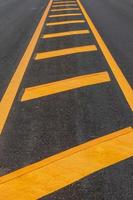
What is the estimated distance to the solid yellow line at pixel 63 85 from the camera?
21.0 ft

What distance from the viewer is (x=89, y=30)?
11969mm

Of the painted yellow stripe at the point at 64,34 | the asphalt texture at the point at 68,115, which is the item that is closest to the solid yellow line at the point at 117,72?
the asphalt texture at the point at 68,115

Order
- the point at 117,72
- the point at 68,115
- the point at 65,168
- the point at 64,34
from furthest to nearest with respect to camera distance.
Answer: the point at 64,34 < the point at 117,72 < the point at 68,115 < the point at 65,168

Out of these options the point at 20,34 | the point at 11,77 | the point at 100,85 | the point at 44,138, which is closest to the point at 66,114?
the point at 44,138

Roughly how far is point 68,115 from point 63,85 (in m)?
1.29

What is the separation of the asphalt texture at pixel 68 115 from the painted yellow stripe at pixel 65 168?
93mm

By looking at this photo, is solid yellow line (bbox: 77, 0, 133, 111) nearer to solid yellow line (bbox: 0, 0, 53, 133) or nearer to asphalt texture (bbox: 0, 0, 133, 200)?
asphalt texture (bbox: 0, 0, 133, 200)

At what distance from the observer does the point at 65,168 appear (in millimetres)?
4254

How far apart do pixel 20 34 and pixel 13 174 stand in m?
7.90

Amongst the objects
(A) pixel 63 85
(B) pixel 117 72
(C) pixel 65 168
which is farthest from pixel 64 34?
(C) pixel 65 168

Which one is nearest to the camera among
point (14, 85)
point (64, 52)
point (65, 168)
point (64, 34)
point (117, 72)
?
point (65, 168)

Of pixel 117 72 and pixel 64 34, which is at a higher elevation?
pixel 117 72

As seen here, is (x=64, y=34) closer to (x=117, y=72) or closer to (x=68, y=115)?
(x=117, y=72)

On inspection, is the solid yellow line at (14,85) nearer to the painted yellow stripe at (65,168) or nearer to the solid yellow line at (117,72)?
the painted yellow stripe at (65,168)
